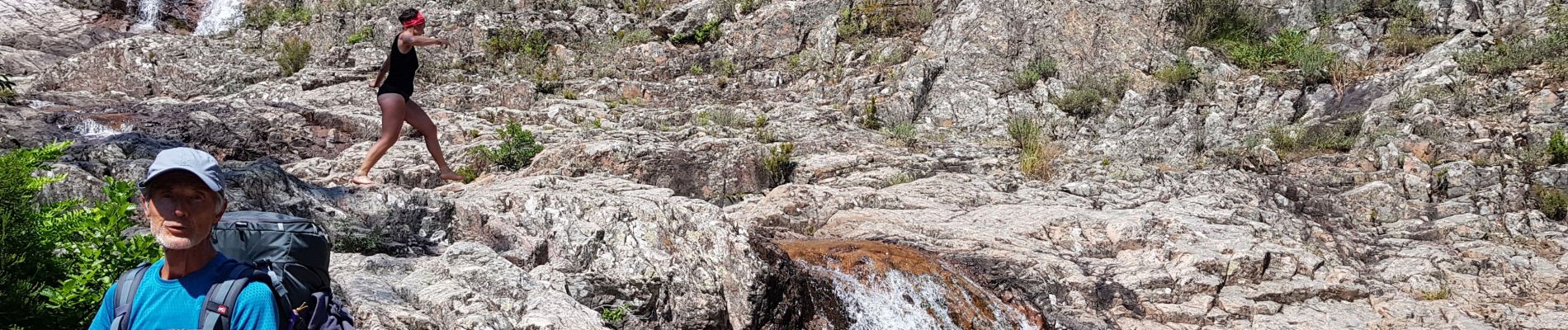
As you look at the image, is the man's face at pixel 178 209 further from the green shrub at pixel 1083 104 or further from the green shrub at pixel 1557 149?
the green shrub at pixel 1557 149

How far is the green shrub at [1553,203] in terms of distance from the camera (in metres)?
8.23

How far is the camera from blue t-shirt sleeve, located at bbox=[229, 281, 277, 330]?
2.42 metres

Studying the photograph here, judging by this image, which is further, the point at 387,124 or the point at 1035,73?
the point at 1035,73

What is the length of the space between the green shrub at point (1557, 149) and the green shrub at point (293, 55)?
51.7 feet

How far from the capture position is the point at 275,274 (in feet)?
8.98

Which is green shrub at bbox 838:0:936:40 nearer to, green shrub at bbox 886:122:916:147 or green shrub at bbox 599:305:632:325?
green shrub at bbox 886:122:916:147

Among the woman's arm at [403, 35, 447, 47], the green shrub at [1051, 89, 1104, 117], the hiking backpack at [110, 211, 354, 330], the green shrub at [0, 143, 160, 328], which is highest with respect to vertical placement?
the green shrub at [1051, 89, 1104, 117]

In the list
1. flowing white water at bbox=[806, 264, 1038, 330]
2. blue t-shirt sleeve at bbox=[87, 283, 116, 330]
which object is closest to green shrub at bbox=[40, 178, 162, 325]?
blue t-shirt sleeve at bbox=[87, 283, 116, 330]

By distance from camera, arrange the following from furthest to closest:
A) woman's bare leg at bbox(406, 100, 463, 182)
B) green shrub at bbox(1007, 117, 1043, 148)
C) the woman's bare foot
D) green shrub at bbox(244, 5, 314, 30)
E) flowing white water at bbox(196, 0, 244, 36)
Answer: flowing white water at bbox(196, 0, 244, 36)
green shrub at bbox(244, 5, 314, 30)
green shrub at bbox(1007, 117, 1043, 148)
the woman's bare foot
woman's bare leg at bbox(406, 100, 463, 182)

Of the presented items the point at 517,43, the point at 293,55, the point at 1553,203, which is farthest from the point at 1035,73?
the point at 293,55

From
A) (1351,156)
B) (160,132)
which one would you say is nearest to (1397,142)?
(1351,156)

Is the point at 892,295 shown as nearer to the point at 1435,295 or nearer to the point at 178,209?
the point at 1435,295

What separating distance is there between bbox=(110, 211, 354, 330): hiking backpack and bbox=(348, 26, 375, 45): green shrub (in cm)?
1241

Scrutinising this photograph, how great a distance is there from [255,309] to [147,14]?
57.3 feet
